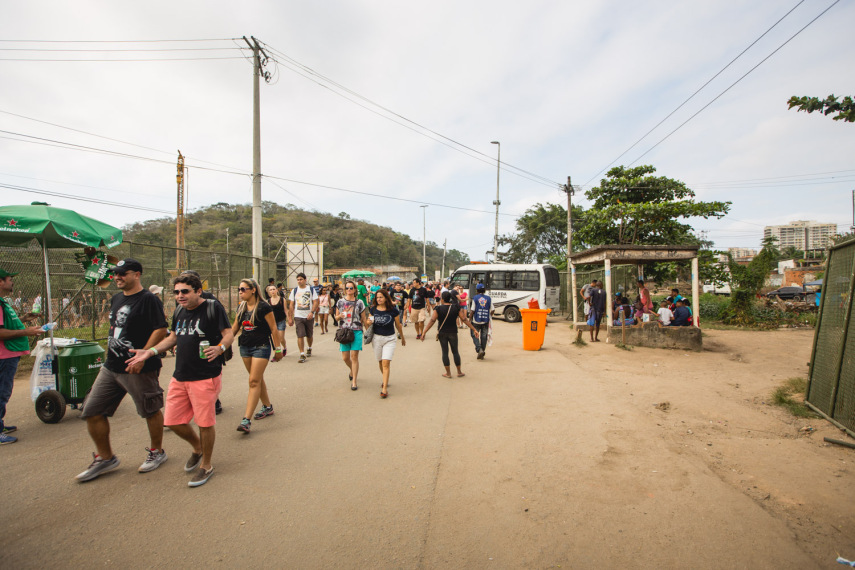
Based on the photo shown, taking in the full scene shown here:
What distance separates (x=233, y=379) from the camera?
7.23m

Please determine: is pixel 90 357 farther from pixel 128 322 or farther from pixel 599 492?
pixel 599 492

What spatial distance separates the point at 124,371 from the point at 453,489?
290cm

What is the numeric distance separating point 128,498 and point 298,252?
79.7 feet

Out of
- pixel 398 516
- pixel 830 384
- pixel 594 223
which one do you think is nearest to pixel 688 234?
pixel 594 223

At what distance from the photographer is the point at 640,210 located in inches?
650

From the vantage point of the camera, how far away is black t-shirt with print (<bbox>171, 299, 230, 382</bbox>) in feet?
12.2

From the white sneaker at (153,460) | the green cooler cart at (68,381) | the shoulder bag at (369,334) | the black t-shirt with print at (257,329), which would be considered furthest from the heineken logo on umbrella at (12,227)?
the shoulder bag at (369,334)

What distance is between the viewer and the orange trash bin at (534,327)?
11008 millimetres

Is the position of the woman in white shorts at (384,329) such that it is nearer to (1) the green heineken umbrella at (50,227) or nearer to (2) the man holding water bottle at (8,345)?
(2) the man holding water bottle at (8,345)

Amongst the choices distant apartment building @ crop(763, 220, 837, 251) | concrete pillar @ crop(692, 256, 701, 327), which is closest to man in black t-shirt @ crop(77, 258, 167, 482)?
concrete pillar @ crop(692, 256, 701, 327)

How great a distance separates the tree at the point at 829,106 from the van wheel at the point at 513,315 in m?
15.7

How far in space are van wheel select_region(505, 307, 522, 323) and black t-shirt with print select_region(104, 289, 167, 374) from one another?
56.2 ft

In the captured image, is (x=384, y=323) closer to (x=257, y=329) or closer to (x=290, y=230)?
(x=257, y=329)

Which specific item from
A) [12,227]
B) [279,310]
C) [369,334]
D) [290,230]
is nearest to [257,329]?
[369,334]
